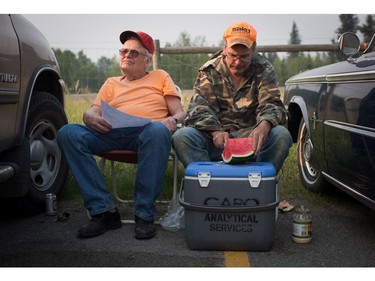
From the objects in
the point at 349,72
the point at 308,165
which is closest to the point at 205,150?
the point at 349,72

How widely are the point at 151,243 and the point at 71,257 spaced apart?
52 cm

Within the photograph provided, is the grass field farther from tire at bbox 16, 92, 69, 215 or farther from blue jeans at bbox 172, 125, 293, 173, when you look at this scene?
blue jeans at bbox 172, 125, 293, 173

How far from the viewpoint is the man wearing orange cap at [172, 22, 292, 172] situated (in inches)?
121

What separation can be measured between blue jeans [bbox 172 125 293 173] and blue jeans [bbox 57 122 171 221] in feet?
0.30

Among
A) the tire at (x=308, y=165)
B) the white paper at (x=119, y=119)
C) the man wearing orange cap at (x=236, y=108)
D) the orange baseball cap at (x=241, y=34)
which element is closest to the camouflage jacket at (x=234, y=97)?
the man wearing orange cap at (x=236, y=108)

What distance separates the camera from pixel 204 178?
8.84 feet

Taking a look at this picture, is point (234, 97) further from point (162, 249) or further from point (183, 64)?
point (183, 64)

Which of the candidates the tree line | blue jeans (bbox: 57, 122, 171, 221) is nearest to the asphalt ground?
blue jeans (bbox: 57, 122, 171, 221)

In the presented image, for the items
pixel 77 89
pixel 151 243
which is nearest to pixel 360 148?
pixel 151 243

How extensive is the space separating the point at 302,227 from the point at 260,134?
25.1 inches

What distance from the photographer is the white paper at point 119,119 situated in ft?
10.5

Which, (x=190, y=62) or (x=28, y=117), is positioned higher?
(x=190, y=62)

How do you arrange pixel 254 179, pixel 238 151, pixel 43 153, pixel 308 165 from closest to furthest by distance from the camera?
1. pixel 254 179
2. pixel 238 151
3. pixel 43 153
4. pixel 308 165

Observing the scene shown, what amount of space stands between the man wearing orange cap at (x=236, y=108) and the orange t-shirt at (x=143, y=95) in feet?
0.87
